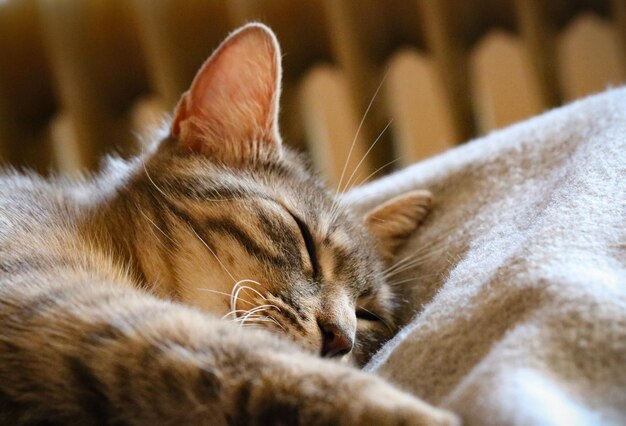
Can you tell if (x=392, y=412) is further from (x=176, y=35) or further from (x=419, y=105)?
(x=176, y=35)

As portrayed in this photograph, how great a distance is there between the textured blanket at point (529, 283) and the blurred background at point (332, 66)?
2.50 feet

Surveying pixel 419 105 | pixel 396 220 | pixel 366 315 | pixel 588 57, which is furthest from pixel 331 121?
pixel 366 315

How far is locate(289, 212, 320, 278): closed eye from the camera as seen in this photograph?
94 cm

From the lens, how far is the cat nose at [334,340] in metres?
0.84

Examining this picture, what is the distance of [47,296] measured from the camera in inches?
27.0

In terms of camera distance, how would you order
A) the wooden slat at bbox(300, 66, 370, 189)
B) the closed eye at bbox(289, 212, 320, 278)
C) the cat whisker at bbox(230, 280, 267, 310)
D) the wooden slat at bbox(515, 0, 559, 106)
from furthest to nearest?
the wooden slat at bbox(300, 66, 370, 189)
the wooden slat at bbox(515, 0, 559, 106)
the closed eye at bbox(289, 212, 320, 278)
the cat whisker at bbox(230, 280, 267, 310)

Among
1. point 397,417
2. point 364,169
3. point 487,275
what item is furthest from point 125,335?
point 364,169

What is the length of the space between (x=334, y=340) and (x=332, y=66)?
124 cm

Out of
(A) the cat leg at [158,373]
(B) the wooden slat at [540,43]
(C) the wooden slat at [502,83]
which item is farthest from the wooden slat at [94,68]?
(A) the cat leg at [158,373]

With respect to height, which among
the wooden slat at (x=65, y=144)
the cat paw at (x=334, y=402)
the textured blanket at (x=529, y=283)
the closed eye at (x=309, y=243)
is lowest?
the wooden slat at (x=65, y=144)

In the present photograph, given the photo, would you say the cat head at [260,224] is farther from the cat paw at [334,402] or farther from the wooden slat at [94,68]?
the wooden slat at [94,68]

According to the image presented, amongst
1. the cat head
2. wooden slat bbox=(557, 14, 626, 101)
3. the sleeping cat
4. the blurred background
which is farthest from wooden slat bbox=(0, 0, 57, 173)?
wooden slat bbox=(557, 14, 626, 101)

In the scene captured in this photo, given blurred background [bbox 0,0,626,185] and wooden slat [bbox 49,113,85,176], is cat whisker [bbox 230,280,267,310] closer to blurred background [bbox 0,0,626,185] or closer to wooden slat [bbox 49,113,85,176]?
blurred background [bbox 0,0,626,185]

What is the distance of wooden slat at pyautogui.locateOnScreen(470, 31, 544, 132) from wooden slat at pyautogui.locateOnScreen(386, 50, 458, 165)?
0.10 m
